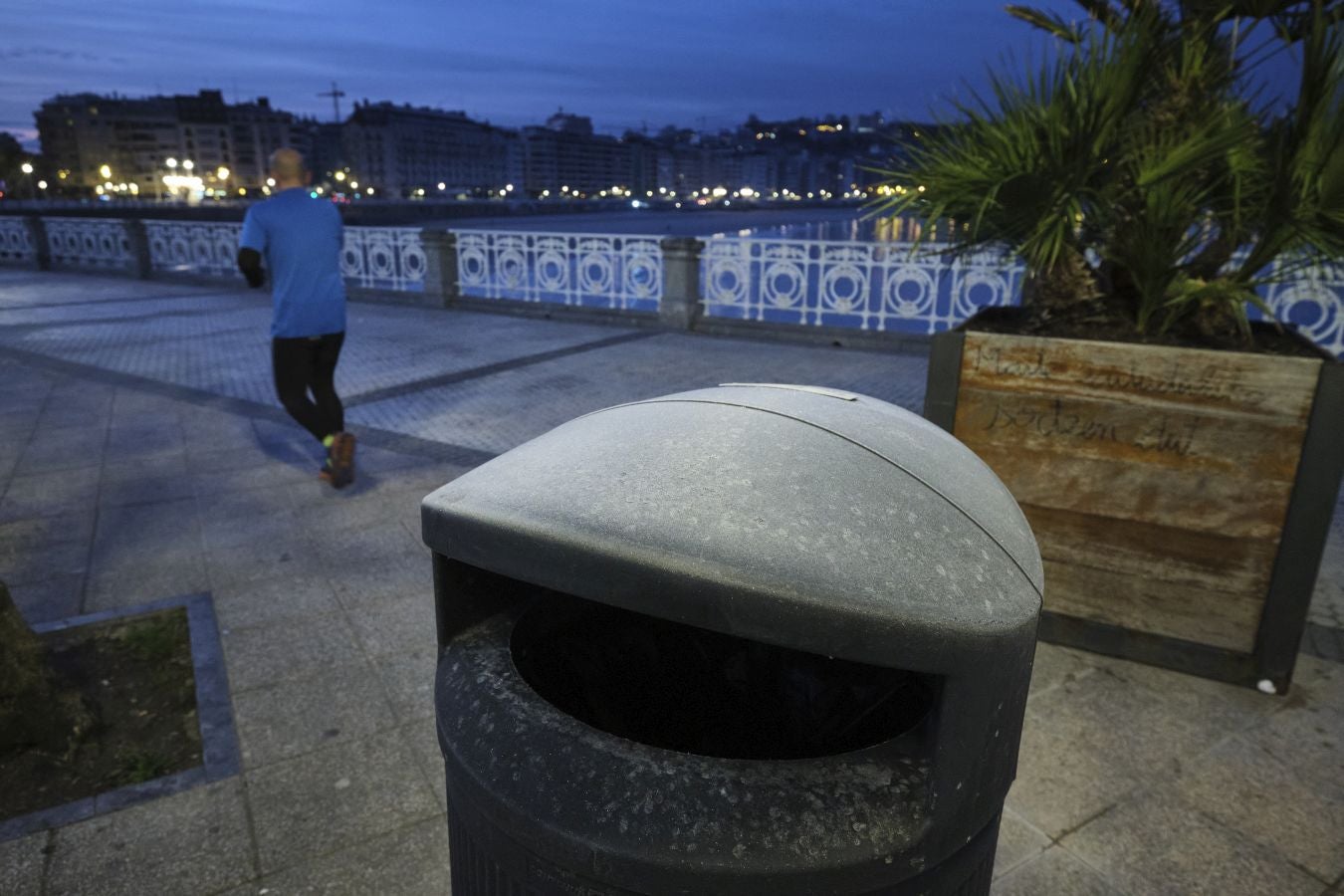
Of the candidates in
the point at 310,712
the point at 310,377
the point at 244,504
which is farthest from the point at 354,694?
the point at 310,377

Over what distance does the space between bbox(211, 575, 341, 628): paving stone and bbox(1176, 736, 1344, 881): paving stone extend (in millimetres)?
3325

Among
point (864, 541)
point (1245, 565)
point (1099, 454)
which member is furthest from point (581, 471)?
point (1245, 565)

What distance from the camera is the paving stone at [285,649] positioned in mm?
3248

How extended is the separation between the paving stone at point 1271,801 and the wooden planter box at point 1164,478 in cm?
50

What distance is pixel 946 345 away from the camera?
3346 mm

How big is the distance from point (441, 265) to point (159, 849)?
12466mm

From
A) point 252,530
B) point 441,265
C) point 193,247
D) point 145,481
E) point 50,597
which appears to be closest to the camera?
point 50,597

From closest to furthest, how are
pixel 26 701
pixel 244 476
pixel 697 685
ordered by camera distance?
pixel 697 685, pixel 26 701, pixel 244 476

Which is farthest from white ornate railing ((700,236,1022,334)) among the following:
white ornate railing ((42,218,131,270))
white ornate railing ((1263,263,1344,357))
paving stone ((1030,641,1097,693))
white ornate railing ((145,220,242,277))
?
white ornate railing ((42,218,131,270))

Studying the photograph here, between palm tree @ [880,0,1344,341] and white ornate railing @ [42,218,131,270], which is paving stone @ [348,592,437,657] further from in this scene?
white ornate railing @ [42,218,131,270]

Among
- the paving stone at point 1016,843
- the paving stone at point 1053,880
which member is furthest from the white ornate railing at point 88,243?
the paving stone at point 1053,880

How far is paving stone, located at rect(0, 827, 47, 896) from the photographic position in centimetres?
222

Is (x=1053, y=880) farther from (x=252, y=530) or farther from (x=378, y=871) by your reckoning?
(x=252, y=530)

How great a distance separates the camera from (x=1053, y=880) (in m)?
2.28
